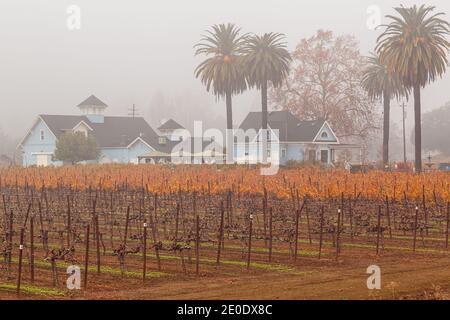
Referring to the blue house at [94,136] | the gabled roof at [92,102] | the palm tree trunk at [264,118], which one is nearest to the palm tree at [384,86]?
the palm tree trunk at [264,118]

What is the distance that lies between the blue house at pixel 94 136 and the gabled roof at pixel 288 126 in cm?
1191

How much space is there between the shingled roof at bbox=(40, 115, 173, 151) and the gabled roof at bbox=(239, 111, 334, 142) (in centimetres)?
1209

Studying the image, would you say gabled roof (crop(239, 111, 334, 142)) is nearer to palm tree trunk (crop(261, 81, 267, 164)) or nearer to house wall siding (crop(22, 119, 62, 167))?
palm tree trunk (crop(261, 81, 267, 164))

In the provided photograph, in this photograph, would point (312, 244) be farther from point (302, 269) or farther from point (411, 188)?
point (411, 188)

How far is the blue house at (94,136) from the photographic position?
10731 centimetres

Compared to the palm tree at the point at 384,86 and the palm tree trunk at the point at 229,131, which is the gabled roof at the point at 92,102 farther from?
the palm tree at the point at 384,86

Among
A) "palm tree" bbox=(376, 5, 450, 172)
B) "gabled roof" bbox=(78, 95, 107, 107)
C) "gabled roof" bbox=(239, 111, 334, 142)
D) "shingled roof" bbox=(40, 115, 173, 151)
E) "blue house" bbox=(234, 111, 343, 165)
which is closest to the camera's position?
"palm tree" bbox=(376, 5, 450, 172)

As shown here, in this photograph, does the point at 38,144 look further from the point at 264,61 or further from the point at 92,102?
the point at 264,61

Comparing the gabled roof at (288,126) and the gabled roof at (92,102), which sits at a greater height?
the gabled roof at (92,102)

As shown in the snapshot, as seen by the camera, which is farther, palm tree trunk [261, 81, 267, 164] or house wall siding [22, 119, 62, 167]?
house wall siding [22, 119, 62, 167]

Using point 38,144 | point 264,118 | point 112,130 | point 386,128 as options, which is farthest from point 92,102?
point 386,128

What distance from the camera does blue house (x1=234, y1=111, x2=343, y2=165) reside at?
324 feet

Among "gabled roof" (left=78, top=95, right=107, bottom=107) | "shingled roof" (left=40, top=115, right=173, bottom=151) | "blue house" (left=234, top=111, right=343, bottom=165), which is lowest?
"blue house" (left=234, top=111, right=343, bottom=165)

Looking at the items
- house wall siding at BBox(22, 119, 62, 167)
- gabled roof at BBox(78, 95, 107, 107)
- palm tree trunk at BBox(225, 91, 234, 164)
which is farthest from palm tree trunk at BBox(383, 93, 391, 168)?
house wall siding at BBox(22, 119, 62, 167)
